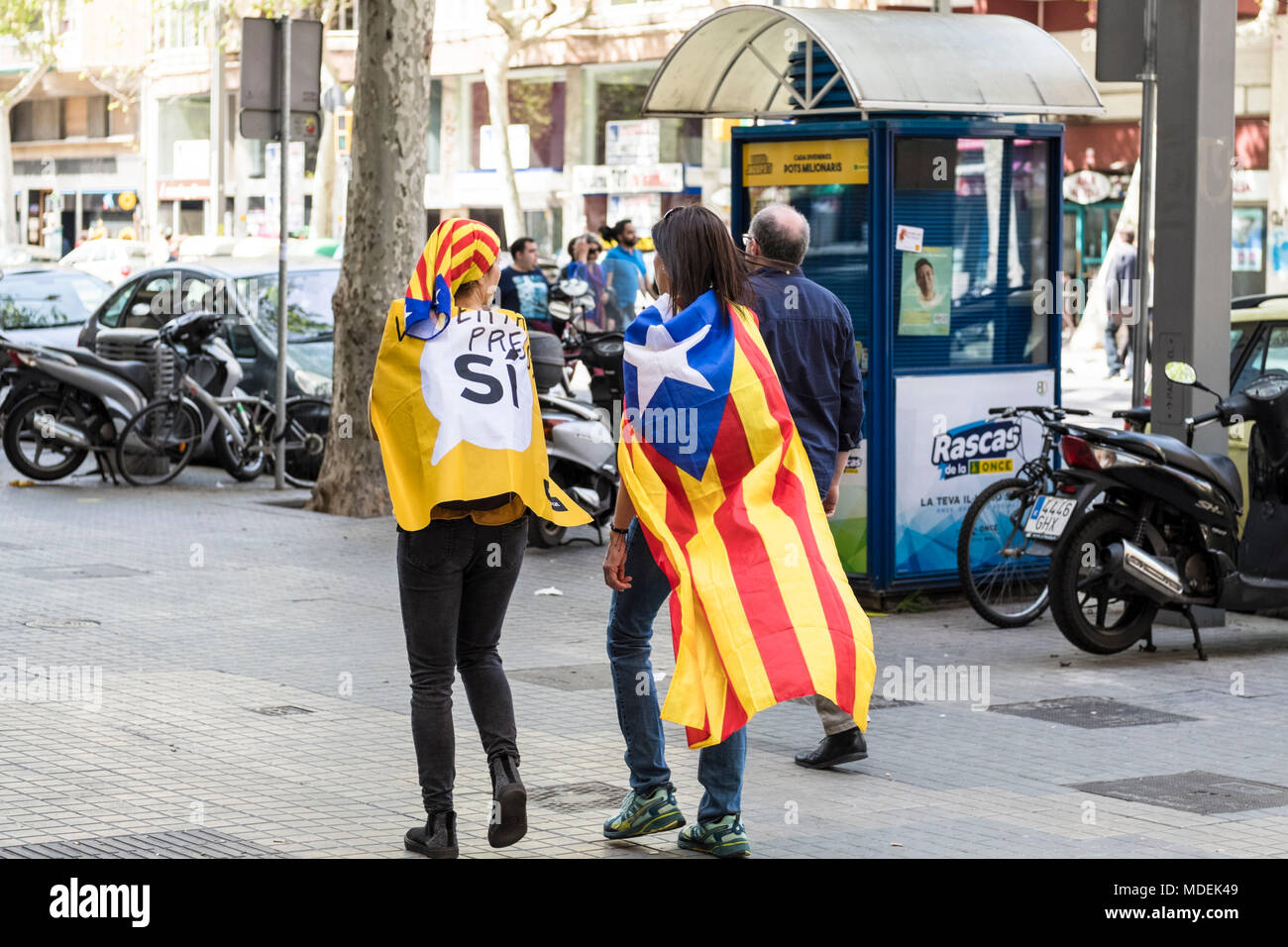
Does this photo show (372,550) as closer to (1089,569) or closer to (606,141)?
(1089,569)

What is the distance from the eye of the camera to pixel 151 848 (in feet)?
18.8

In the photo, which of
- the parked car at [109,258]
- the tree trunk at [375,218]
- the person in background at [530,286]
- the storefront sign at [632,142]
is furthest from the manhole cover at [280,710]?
the storefront sign at [632,142]

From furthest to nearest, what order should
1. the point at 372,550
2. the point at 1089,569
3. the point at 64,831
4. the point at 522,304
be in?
the point at 522,304, the point at 372,550, the point at 1089,569, the point at 64,831

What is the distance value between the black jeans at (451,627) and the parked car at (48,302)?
1506cm

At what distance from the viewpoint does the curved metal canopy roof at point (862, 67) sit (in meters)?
10.3

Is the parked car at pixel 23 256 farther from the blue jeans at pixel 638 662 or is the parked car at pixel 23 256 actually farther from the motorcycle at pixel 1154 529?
the blue jeans at pixel 638 662

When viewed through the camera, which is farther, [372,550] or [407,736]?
[372,550]

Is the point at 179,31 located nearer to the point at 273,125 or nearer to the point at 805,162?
the point at 273,125

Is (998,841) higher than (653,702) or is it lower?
lower

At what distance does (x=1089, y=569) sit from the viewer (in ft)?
30.1

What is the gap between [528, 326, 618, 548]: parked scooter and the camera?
41.0 feet

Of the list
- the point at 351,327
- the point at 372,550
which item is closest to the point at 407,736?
the point at 372,550

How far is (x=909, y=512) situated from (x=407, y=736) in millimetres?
3872

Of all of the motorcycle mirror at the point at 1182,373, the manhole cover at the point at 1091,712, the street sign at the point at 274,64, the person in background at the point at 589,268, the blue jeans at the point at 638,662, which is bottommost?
the manhole cover at the point at 1091,712
